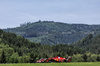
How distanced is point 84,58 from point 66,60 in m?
149

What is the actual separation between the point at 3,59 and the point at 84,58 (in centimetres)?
13211

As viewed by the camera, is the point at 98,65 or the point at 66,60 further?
the point at 66,60

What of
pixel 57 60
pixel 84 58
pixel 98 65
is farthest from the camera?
pixel 84 58

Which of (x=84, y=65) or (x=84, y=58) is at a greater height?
(x=84, y=65)

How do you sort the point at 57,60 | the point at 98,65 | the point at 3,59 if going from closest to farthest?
the point at 98,65, the point at 57,60, the point at 3,59

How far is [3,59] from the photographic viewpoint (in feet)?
251

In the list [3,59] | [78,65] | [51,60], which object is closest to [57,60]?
[51,60]

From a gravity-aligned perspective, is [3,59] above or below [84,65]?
below

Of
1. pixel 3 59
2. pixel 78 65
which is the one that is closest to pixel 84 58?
pixel 3 59

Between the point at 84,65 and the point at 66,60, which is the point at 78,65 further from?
the point at 66,60

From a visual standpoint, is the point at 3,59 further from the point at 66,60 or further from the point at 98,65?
the point at 98,65

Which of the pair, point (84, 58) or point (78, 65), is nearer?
point (78, 65)

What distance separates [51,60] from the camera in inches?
2057

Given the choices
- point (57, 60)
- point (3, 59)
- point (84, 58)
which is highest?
point (57, 60)
